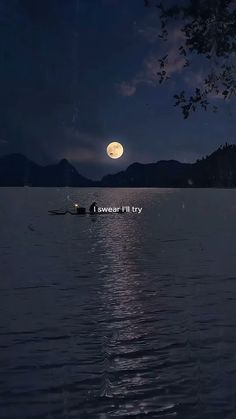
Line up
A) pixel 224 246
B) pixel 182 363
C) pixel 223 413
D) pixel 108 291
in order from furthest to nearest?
pixel 224 246
pixel 108 291
pixel 182 363
pixel 223 413

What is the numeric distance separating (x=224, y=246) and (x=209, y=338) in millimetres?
43304

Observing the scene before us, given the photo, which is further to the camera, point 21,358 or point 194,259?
point 194,259

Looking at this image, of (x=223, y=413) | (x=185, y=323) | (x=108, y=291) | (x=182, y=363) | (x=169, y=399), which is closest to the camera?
(x=223, y=413)

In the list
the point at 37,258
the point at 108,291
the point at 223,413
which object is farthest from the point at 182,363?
the point at 37,258

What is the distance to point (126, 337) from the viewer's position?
2239 cm

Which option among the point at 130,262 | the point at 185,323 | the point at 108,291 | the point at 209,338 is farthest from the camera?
the point at 130,262

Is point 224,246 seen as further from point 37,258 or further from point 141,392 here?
point 141,392

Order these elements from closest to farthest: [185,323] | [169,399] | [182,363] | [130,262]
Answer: [169,399] → [182,363] → [185,323] → [130,262]

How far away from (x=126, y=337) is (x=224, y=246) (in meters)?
43.8

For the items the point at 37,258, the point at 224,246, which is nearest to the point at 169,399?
the point at 37,258

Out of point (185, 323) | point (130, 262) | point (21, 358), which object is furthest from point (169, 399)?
point (130, 262)

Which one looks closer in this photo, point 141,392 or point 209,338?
point 141,392

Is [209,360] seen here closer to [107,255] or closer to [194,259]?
[194,259]

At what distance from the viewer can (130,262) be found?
50625mm
